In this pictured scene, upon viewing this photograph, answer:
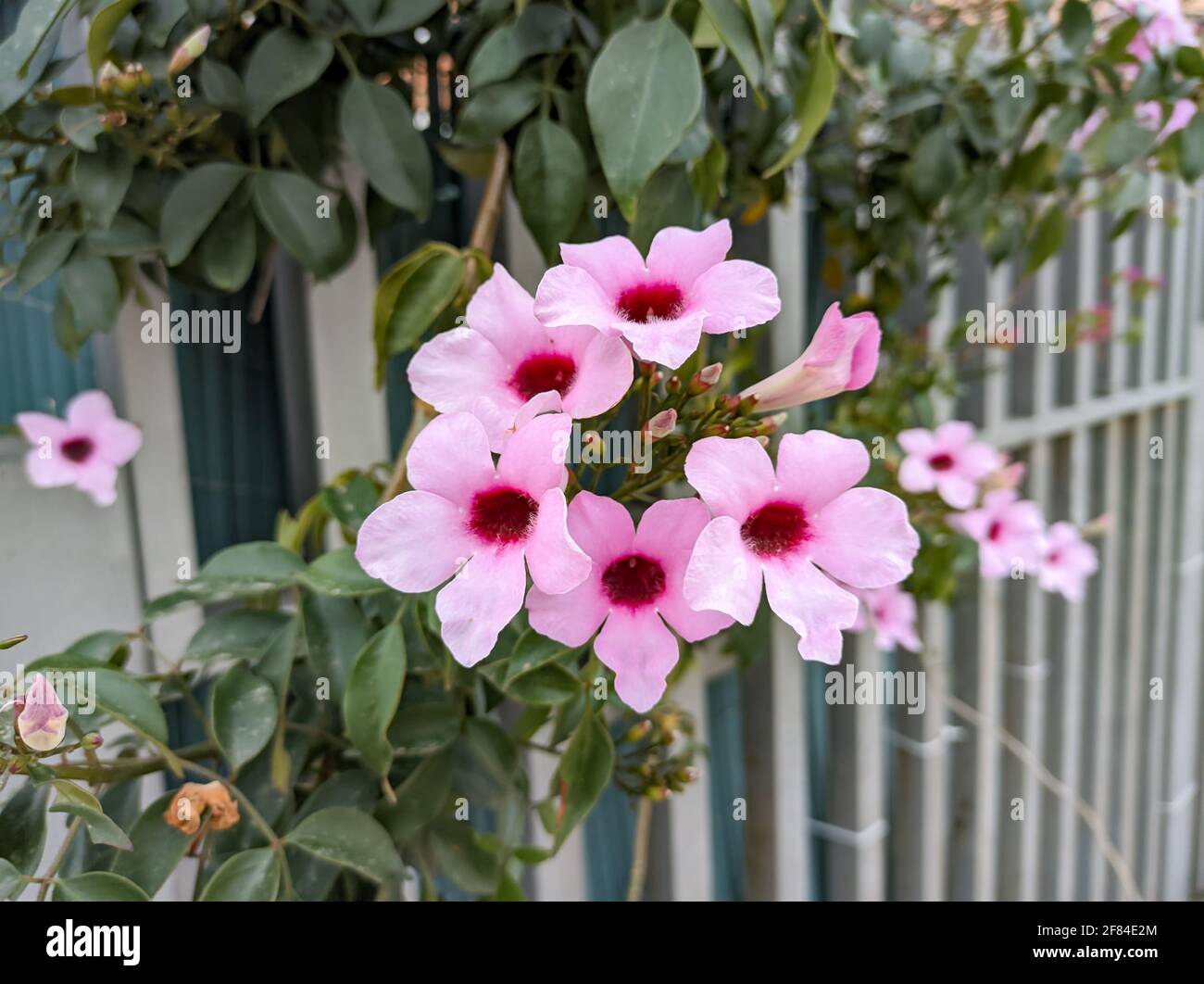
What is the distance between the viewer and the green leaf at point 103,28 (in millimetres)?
430

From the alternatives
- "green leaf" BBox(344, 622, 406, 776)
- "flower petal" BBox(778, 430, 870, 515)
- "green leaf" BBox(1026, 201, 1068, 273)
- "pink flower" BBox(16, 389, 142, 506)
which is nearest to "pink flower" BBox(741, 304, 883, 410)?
"flower petal" BBox(778, 430, 870, 515)

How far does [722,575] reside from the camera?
324 millimetres

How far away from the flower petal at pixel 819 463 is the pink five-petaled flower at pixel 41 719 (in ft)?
1.04

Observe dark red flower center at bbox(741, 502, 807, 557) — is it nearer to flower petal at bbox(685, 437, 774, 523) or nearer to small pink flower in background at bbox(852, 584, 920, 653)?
flower petal at bbox(685, 437, 774, 523)

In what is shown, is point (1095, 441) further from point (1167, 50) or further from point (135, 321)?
point (135, 321)

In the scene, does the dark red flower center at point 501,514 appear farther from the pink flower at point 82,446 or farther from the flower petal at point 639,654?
the pink flower at point 82,446

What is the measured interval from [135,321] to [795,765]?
0.90 m

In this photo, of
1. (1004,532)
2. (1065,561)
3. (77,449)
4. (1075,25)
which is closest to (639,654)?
(77,449)

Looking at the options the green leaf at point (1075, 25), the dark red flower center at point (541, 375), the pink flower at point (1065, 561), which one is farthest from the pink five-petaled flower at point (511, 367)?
the pink flower at point (1065, 561)

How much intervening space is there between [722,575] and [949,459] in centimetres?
76

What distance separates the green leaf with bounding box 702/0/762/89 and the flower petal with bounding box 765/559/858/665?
251 mm

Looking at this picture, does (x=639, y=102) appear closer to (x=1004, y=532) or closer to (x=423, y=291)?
(x=423, y=291)

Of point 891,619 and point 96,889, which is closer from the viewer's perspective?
point 96,889

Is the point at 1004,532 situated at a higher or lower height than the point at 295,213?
lower
